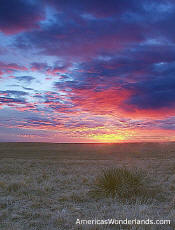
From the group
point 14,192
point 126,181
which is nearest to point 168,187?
point 126,181

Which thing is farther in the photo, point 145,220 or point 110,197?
point 110,197

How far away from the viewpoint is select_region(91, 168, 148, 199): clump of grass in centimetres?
882

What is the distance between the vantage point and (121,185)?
29.9 feet

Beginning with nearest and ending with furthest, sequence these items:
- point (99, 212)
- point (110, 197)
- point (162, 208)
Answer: point (99, 212)
point (162, 208)
point (110, 197)

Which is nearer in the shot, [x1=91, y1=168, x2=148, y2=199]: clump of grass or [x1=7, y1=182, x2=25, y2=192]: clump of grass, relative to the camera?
[x1=91, y1=168, x2=148, y2=199]: clump of grass

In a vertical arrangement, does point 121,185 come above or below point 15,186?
above

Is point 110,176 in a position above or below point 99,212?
above

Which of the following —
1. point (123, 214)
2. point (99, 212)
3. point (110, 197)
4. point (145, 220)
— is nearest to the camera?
point (145, 220)

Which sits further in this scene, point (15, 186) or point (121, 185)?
point (15, 186)

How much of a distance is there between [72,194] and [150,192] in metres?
3.00

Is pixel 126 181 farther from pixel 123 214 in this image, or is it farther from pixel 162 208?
pixel 123 214

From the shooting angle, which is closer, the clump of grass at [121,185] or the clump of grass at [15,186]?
the clump of grass at [121,185]

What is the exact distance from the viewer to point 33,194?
9.28 metres

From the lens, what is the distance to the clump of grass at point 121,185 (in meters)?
8.82
